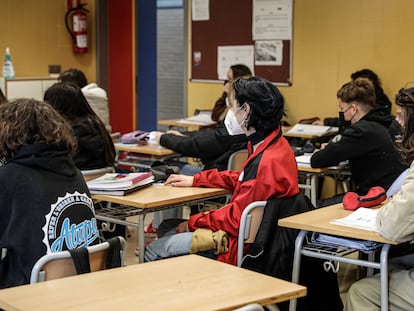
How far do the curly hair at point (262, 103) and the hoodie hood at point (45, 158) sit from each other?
102 centimetres

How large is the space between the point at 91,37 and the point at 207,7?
1.79 meters

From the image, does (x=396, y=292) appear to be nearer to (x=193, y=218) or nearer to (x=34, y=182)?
(x=193, y=218)

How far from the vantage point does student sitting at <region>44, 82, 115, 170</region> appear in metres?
4.45

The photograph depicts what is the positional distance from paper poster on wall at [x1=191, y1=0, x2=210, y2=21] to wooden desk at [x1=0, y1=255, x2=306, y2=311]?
545cm

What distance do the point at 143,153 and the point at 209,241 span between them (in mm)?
2352

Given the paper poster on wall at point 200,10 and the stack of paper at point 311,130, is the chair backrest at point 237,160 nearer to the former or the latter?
the stack of paper at point 311,130

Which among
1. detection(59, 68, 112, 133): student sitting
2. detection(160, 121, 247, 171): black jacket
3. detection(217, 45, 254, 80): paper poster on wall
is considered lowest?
detection(160, 121, 247, 171): black jacket

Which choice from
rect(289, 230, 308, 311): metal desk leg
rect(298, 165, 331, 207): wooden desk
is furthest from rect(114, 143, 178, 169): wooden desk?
rect(289, 230, 308, 311): metal desk leg

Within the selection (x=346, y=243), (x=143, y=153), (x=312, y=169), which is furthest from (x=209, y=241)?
(x=143, y=153)

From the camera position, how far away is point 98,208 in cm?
443

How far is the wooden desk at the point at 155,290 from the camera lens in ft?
6.94

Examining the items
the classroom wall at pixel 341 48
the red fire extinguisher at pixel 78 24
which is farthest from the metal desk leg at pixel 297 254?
the red fire extinguisher at pixel 78 24

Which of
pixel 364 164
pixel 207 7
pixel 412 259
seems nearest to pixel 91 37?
pixel 207 7

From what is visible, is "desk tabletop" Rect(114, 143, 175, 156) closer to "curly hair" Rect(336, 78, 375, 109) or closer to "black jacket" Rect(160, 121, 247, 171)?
"black jacket" Rect(160, 121, 247, 171)
